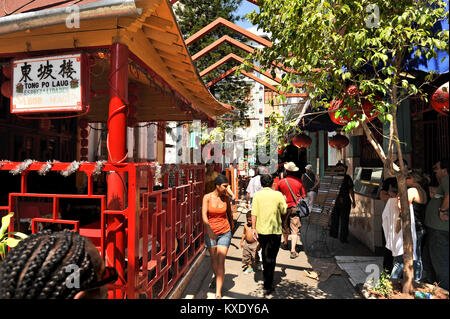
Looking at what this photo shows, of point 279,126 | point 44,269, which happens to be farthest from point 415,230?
point 44,269

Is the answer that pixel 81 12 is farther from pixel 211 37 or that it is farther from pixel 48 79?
pixel 211 37

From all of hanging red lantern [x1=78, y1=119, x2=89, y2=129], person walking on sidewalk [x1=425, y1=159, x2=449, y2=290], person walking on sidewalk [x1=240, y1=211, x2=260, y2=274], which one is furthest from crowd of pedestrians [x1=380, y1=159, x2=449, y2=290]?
hanging red lantern [x1=78, y1=119, x2=89, y2=129]

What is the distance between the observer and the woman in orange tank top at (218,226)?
415 centimetres

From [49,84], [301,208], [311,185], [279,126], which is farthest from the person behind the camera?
[311,185]

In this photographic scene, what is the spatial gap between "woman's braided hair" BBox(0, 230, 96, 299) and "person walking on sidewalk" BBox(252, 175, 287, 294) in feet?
10.7

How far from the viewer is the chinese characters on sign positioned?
313 centimetres

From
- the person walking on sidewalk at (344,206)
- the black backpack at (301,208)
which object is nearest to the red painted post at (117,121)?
the black backpack at (301,208)

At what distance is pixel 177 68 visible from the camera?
4.99 m

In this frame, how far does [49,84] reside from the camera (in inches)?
125

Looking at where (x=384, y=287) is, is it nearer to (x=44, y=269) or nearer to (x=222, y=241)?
(x=222, y=241)

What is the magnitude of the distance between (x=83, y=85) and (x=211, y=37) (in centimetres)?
1086

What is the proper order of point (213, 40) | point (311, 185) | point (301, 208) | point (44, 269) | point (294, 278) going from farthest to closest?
point (213, 40), point (311, 185), point (301, 208), point (294, 278), point (44, 269)

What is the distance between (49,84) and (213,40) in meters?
10.5

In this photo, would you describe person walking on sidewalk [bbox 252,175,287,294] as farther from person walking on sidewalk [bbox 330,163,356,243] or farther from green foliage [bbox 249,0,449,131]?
person walking on sidewalk [bbox 330,163,356,243]
